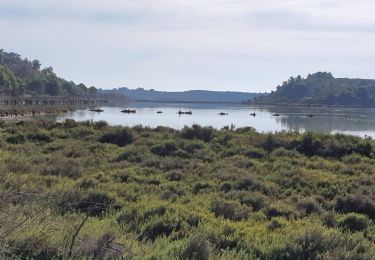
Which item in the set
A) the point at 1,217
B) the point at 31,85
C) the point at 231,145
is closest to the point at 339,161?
the point at 231,145

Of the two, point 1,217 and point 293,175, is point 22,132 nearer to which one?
point 293,175

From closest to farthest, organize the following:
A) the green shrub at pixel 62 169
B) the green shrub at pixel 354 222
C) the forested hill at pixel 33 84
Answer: the green shrub at pixel 354 222, the green shrub at pixel 62 169, the forested hill at pixel 33 84

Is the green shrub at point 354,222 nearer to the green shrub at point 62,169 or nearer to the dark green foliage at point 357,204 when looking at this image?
the dark green foliage at point 357,204

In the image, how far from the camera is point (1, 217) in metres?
5.47

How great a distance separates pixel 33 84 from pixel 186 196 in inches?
5286

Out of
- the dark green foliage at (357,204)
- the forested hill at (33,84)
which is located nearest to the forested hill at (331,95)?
the forested hill at (33,84)

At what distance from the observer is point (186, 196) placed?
38.7ft

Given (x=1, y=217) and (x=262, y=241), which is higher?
(x=1, y=217)

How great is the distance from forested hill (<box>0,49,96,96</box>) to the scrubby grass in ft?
288

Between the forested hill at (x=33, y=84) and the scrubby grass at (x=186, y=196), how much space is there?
87.9 metres

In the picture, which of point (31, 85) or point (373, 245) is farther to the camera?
point (31, 85)

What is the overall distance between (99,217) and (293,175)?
293 inches

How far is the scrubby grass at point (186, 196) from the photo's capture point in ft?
21.0

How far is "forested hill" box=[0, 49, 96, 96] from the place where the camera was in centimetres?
10888
